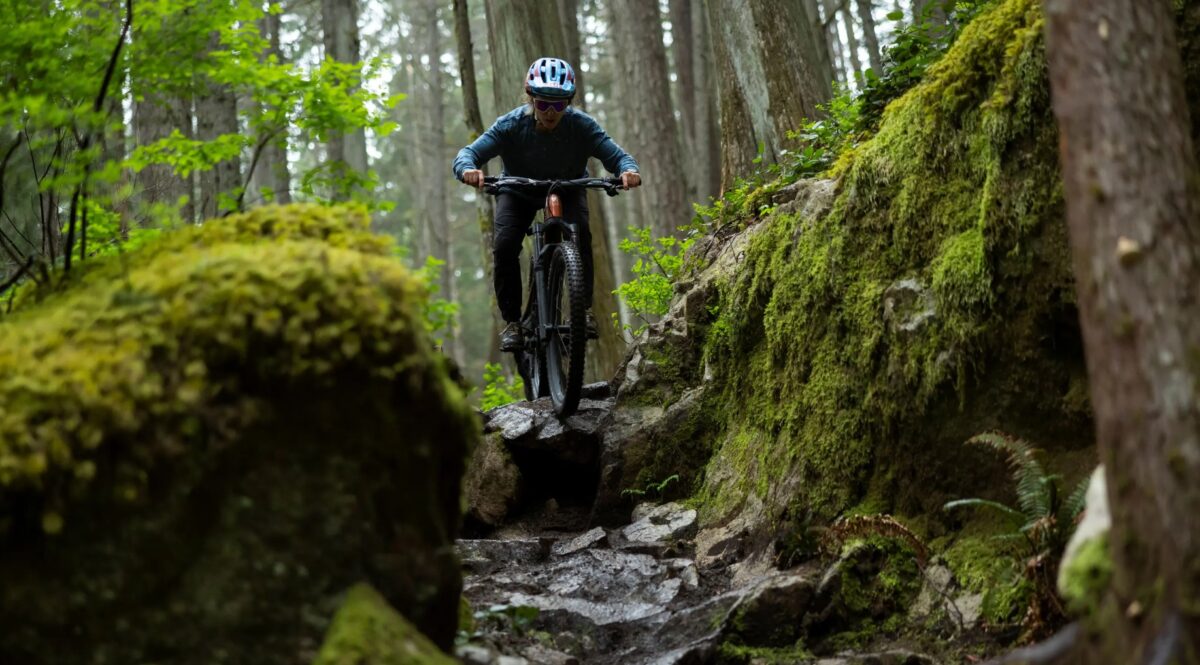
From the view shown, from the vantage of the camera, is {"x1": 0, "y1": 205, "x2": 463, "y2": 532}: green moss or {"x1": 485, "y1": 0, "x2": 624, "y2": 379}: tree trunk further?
{"x1": 485, "y1": 0, "x2": 624, "y2": 379}: tree trunk

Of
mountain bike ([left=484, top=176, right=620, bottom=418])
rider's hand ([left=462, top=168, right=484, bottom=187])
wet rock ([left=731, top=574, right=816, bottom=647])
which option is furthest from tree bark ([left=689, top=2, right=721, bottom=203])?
wet rock ([left=731, top=574, right=816, bottom=647])

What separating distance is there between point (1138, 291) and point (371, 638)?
2.20 m

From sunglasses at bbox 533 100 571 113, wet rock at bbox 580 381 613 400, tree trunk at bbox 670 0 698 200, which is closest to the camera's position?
sunglasses at bbox 533 100 571 113

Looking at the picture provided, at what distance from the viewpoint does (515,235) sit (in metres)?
7.84

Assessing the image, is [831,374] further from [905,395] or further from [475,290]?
[475,290]

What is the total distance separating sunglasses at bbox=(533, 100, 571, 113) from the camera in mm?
7348

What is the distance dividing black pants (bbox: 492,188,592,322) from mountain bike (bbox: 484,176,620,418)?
11 cm

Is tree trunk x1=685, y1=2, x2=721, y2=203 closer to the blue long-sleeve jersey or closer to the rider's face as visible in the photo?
the blue long-sleeve jersey

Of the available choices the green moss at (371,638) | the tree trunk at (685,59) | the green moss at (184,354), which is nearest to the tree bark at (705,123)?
the tree trunk at (685,59)

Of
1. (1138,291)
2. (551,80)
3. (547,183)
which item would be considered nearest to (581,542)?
(547,183)

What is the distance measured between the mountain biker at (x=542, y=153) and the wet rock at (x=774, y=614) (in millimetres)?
3205

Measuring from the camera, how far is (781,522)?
5.36 m

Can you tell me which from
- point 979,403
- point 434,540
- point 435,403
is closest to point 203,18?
point 435,403

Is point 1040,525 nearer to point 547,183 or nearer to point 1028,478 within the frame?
point 1028,478
